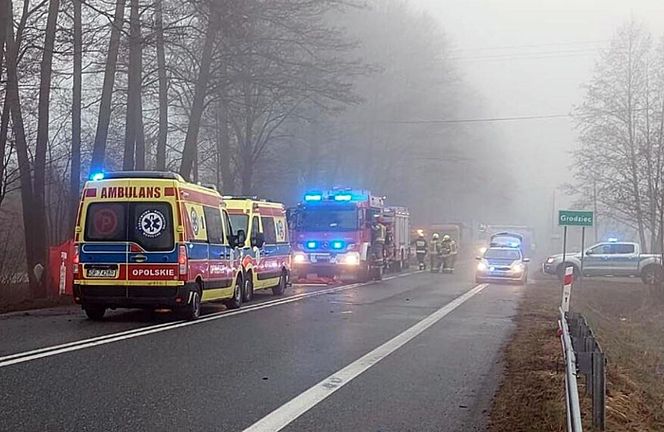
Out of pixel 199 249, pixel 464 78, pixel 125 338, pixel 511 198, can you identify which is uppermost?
pixel 464 78

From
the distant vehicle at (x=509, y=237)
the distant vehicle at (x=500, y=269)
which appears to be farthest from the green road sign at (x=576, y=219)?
the distant vehicle at (x=509, y=237)

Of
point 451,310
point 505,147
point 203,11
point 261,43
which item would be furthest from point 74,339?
point 505,147

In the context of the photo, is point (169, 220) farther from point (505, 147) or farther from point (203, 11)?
point (505, 147)

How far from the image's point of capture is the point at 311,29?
2922 centimetres

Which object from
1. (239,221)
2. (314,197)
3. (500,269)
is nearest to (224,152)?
(314,197)

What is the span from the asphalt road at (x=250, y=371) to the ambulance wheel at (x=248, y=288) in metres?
1.85

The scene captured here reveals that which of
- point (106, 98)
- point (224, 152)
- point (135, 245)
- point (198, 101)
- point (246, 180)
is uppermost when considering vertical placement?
point (198, 101)

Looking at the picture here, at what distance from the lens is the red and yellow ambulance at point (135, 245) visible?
14727 mm

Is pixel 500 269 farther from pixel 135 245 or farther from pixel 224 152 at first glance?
pixel 135 245

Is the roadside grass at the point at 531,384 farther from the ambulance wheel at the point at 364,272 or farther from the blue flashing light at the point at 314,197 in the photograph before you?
the blue flashing light at the point at 314,197

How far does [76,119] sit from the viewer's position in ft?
79.8

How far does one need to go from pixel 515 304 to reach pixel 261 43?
11843 millimetres

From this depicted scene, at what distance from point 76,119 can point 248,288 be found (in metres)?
8.01

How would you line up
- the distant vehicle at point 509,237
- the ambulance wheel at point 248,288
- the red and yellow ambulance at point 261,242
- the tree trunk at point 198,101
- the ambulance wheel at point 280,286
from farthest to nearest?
1. the distant vehicle at point 509,237
2. the tree trunk at point 198,101
3. the ambulance wheel at point 280,286
4. the red and yellow ambulance at point 261,242
5. the ambulance wheel at point 248,288
